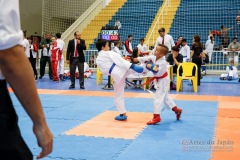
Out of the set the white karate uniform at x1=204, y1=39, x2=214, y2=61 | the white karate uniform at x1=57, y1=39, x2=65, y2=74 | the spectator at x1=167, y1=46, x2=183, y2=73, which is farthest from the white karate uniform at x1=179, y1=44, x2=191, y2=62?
the white karate uniform at x1=57, y1=39, x2=65, y2=74

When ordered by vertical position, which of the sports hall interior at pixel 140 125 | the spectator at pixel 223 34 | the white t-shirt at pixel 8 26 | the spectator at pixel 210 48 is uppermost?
the spectator at pixel 223 34

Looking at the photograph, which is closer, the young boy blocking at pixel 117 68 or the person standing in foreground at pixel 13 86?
the person standing in foreground at pixel 13 86

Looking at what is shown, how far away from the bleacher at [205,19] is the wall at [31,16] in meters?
9.21

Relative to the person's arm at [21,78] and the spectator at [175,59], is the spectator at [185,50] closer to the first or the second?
the spectator at [175,59]

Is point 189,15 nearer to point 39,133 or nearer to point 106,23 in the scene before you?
point 106,23

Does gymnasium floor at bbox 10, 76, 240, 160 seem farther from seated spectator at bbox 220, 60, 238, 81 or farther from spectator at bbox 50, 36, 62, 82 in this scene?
seated spectator at bbox 220, 60, 238, 81

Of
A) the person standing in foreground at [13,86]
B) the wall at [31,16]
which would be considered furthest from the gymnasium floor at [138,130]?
the wall at [31,16]

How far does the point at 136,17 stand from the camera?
2150 centimetres

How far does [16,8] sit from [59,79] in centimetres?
1266

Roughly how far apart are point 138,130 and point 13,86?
4.25 m

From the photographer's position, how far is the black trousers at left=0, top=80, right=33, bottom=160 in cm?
128

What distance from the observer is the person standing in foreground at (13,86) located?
1220 millimetres

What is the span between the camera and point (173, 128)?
18.3 feet

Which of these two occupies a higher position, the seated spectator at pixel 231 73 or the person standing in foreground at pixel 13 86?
the person standing in foreground at pixel 13 86
